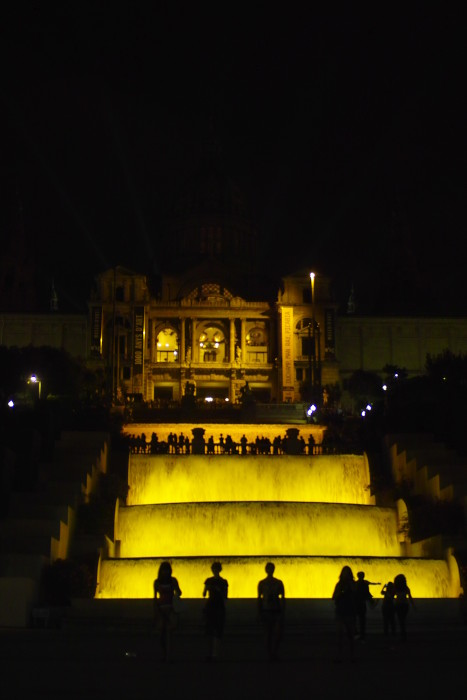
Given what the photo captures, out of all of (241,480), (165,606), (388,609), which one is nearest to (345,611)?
(165,606)

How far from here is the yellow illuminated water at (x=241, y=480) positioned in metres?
40.4

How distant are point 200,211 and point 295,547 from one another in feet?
290

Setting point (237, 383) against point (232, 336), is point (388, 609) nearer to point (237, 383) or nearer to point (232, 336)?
point (237, 383)

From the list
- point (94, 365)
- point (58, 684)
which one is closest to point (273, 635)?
point (58, 684)

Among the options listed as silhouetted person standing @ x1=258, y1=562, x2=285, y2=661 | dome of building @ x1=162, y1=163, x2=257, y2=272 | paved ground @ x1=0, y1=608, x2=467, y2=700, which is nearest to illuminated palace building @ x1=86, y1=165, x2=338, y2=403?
dome of building @ x1=162, y1=163, x2=257, y2=272

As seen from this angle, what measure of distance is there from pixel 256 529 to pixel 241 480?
21.3ft

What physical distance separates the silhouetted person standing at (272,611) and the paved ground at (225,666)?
325 mm

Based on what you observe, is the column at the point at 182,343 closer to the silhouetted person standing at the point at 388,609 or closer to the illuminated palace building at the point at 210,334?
the illuminated palace building at the point at 210,334

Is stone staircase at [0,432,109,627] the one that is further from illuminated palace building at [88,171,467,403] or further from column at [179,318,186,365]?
column at [179,318,186,365]

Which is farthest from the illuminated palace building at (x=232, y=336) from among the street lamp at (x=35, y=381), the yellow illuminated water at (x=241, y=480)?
the yellow illuminated water at (x=241, y=480)

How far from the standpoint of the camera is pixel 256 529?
34312mm

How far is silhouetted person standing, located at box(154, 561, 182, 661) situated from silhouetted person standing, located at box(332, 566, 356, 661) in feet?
9.37

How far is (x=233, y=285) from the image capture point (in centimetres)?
10744

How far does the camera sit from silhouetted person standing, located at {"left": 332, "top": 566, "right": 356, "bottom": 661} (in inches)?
736
